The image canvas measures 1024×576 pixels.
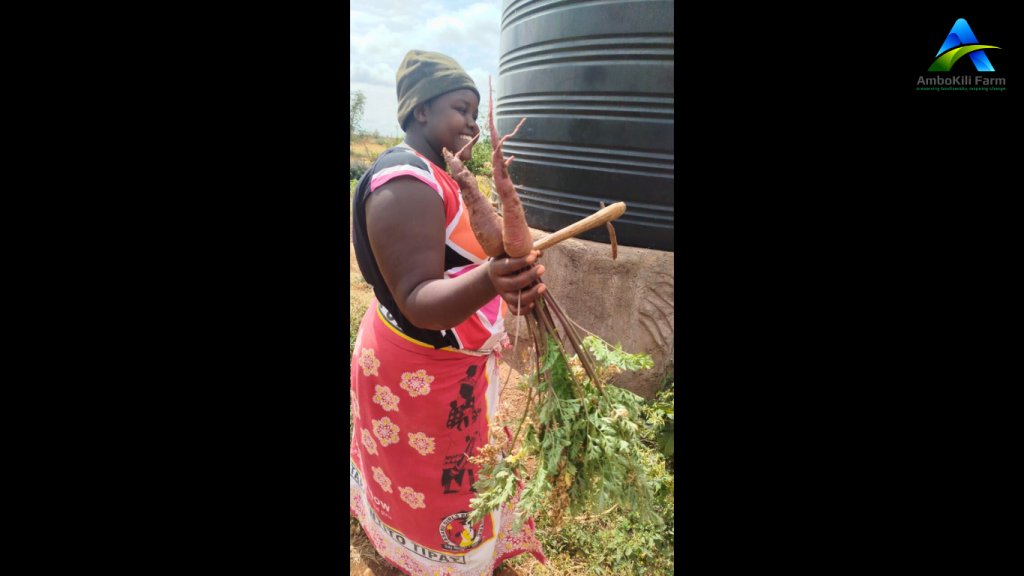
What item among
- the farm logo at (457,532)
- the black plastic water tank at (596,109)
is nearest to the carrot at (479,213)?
the farm logo at (457,532)

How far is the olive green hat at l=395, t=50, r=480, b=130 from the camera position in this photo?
1.58 m

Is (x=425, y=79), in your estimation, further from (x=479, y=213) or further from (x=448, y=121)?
(x=479, y=213)

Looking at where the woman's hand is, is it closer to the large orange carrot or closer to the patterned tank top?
the large orange carrot

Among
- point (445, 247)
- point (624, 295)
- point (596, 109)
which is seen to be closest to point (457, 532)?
point (445, 247)

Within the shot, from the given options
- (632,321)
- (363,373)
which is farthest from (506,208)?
(632,321)

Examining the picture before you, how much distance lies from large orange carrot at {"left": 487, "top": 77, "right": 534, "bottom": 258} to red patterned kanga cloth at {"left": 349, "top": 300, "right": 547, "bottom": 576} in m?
→ 0.67

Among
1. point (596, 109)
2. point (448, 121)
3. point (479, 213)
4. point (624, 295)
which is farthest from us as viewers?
point (624, 295)

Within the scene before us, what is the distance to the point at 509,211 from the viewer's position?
3.39ft

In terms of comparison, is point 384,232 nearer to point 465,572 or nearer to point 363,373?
point 363,373

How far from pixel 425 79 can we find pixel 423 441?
1.27m

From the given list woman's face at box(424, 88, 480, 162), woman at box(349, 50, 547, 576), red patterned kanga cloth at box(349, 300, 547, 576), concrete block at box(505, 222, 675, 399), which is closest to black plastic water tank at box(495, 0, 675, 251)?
concrete block at box(505, 222, 675, 399)

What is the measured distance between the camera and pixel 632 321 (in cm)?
351
